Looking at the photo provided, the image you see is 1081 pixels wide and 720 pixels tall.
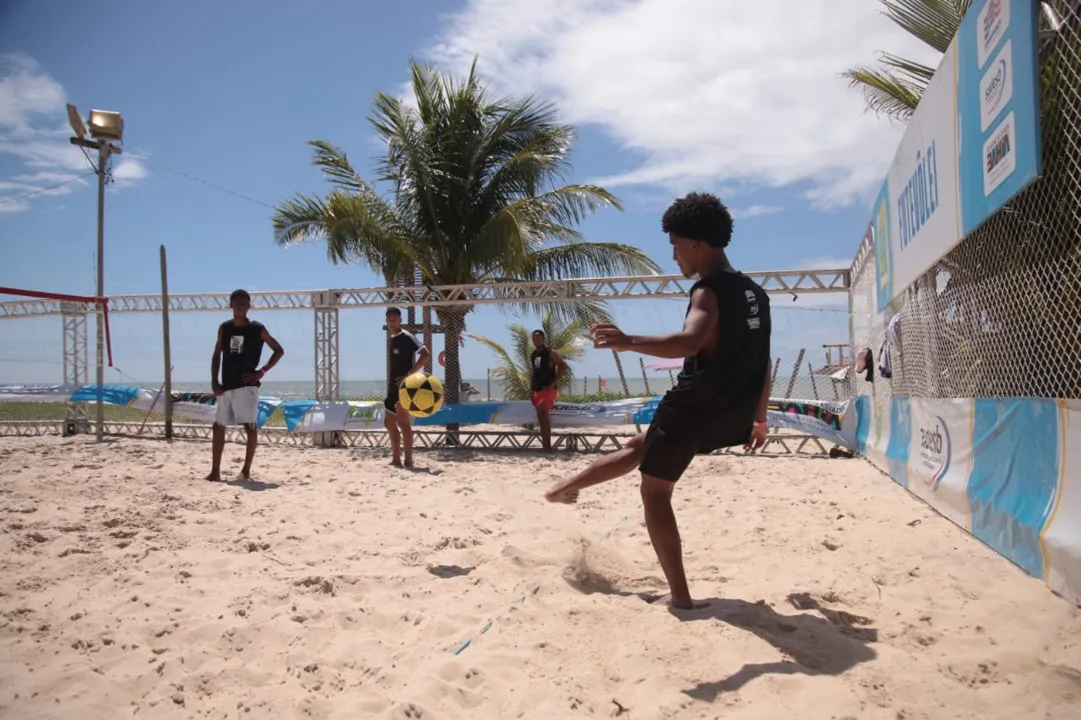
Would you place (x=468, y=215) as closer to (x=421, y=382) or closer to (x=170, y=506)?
(x=421, y=382)

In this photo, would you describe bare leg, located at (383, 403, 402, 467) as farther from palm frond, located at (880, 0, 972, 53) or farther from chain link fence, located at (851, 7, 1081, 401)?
palm frond, located at (880, 0, 972, 53)

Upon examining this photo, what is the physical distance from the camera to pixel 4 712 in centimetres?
207

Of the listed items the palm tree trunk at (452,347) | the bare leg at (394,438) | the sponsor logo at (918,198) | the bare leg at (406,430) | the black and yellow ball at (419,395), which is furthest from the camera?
the palm tree trunk at (452,347)

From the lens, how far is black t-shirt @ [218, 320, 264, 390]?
6652 mm

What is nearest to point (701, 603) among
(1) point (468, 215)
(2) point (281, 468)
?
(2) point (281, 468)

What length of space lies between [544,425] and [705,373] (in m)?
7.05

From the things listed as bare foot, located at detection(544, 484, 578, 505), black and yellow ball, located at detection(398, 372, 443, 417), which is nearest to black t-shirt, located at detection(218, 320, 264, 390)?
black and yellow ball, located at detection(398, 372, 443, 417)

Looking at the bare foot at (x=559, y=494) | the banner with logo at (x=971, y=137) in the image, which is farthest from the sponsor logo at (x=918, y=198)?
the bare foot at (x=559, y=494)

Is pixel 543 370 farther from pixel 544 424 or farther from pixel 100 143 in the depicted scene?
pixel 100 143

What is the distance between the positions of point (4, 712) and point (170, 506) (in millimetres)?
2756

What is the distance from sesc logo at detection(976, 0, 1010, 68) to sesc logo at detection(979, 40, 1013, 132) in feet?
0.30

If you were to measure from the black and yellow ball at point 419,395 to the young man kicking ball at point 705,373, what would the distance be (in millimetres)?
4956

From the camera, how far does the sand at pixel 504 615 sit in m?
2.10

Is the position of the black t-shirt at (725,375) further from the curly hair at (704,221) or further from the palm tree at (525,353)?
the palm tree at (525,353)
